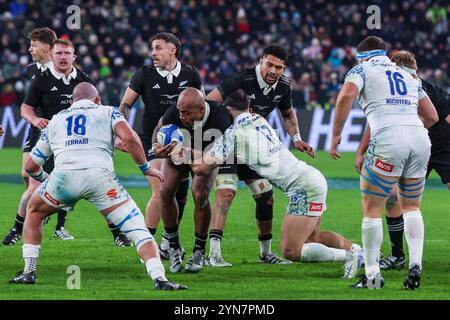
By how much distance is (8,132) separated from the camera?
978 inches

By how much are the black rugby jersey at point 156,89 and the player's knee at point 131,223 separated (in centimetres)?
316

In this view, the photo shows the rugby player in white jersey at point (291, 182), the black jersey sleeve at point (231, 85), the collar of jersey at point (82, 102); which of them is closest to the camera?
the collar of jersey at point (82, 102)

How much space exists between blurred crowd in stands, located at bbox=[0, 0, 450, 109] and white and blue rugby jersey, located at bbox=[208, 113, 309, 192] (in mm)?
17457

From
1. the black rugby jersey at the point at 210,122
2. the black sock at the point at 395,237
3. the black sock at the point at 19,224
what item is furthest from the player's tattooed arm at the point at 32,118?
the black sock at the point at 395,237

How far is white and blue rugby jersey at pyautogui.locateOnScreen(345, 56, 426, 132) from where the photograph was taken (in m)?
8.63

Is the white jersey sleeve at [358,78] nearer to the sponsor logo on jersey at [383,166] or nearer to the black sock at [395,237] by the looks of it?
the sponsor logo on jersey at [383,166]

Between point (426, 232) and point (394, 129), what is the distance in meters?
4.77

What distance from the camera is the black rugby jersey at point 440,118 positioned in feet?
34.3

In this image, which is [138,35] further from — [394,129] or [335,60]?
[394,129]

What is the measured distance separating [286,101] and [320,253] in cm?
242

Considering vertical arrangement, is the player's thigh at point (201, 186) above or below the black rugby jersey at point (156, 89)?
below

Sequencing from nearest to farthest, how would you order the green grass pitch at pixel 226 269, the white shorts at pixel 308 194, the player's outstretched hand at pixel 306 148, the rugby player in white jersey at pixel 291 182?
the green grass pitch at pixel 226 269 → the rugby player in white jersey at pixel 291 182 → the white shorts at pixel 308 194 → the player's outstretched hand at pixel 306 148

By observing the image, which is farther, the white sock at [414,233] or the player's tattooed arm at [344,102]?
the white sock at [414,233]

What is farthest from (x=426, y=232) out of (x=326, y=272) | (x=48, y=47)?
(x=48, y=47)
